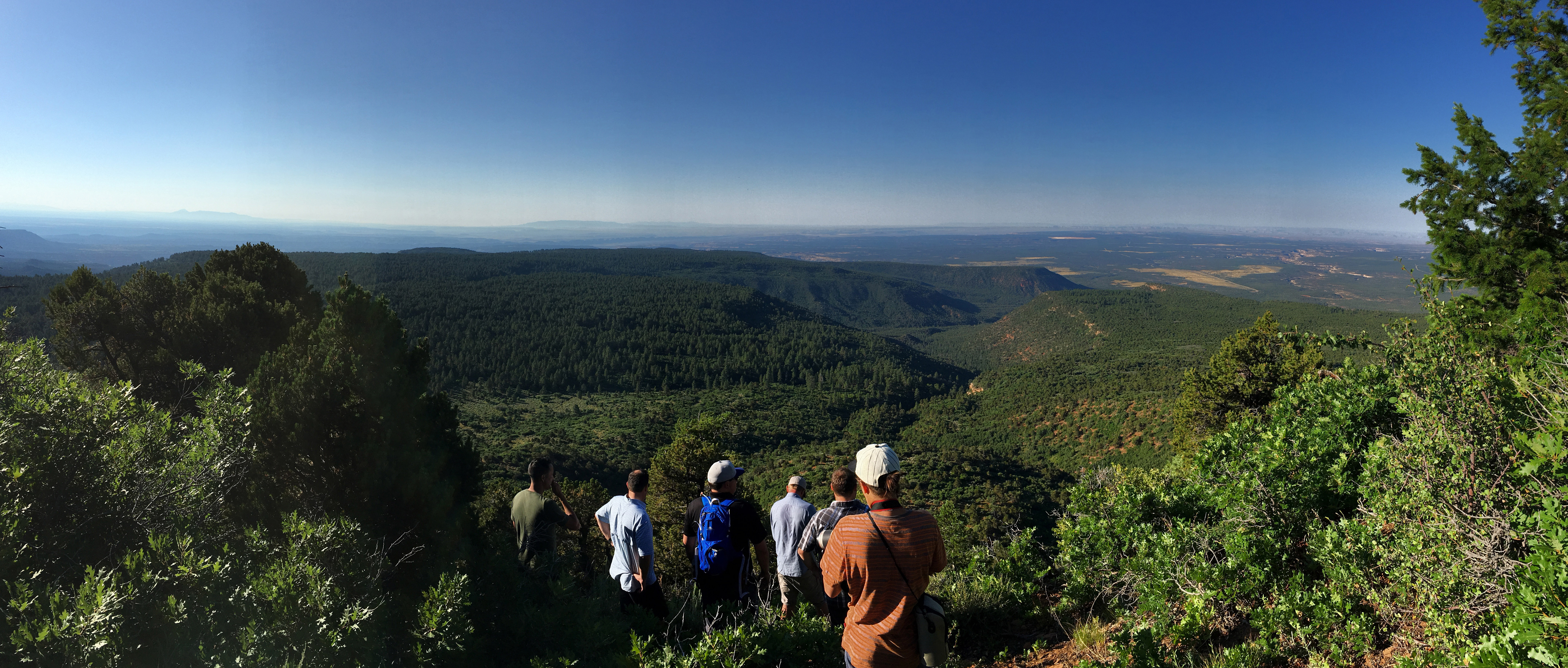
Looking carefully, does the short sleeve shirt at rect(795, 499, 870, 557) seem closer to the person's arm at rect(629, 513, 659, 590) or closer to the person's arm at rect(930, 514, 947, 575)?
the person's arm at rect(930, 514, 947, 575)

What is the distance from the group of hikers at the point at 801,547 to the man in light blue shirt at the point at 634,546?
0.01 meters

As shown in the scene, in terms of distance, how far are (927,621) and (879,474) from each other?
35.9 inches

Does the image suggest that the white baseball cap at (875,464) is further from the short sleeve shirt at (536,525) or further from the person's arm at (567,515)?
the short sleeve shirt at (536,525)

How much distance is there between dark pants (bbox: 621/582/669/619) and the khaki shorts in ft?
3.95

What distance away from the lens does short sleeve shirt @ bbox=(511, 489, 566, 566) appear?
19.0 feet

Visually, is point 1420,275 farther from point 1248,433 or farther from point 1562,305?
point 1248,433

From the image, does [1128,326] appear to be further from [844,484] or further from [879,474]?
[879,474]

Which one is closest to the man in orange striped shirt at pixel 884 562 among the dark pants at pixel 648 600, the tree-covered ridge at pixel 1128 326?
the dark pants at pixel 648 600

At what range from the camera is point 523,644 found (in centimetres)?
482

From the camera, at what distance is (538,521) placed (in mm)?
5801

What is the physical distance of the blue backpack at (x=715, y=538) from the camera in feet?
16.1

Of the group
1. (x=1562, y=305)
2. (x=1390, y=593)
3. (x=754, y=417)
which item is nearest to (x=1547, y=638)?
(x=1390, y=593)

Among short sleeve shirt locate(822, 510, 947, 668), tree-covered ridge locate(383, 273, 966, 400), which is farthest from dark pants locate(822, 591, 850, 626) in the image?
tree-covered ridge locate(383, 273, 966, 400)

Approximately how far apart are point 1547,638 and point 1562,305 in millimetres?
7237
